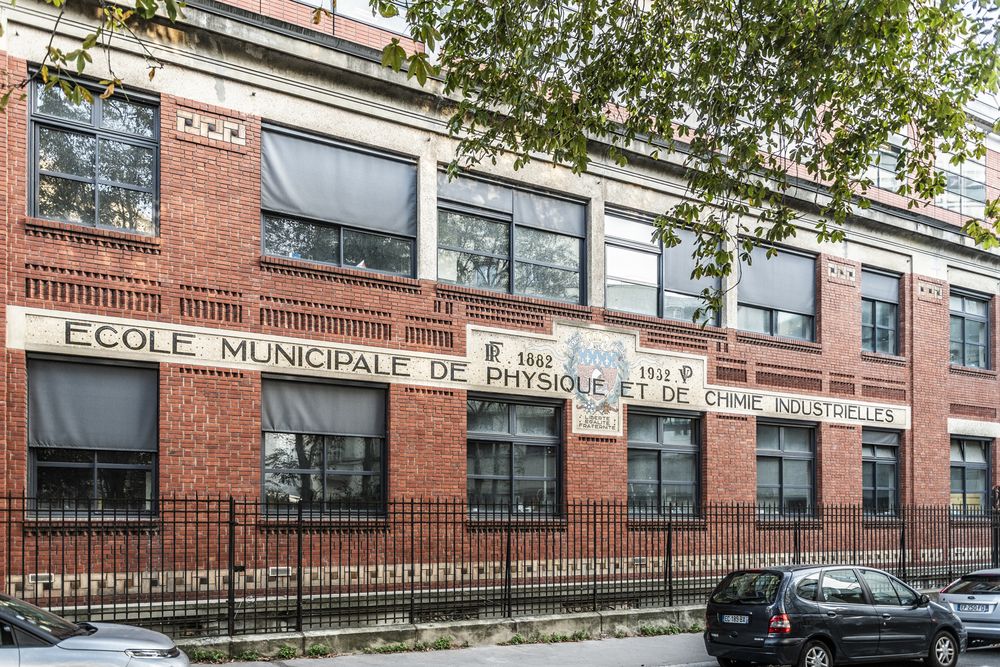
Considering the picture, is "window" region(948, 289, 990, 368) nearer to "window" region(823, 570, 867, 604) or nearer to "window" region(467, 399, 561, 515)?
"window" region(467, 399, 561, 515)

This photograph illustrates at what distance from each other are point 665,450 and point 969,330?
1144cm

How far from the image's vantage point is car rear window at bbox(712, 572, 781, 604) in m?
13.3

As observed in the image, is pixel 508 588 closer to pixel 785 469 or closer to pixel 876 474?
pixel 785 469

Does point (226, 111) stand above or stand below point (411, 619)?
above

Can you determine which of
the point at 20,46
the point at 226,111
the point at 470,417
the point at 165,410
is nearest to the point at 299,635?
the point at 165,410

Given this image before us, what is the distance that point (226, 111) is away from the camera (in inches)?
587

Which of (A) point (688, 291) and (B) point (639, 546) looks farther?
(A) point (688, 291)

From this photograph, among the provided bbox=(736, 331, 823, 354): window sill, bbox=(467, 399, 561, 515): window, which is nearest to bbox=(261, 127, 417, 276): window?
bbox=(467, 399, 561, 515): window

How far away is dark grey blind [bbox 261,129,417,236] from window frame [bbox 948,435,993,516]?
1598 cm

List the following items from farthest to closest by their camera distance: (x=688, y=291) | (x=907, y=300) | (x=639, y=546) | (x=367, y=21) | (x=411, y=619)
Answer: (x=907, y=300)
(x=688, y=291)
(x=639, y=546)
(x=367, y=21)
(x=411, y=619)

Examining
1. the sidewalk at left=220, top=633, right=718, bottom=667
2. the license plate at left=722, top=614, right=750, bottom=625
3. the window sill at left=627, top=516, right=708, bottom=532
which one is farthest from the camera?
the window sill at left=627, top=516, right=708, bottom=532

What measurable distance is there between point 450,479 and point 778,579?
5441 mm

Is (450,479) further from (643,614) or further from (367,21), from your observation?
(367,21)

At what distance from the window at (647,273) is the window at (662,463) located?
2071 mm
